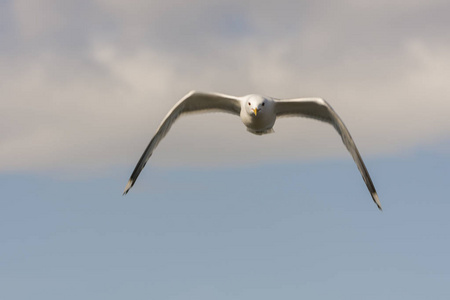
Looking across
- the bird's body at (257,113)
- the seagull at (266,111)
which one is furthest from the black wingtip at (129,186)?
the bird's body at (257,113)

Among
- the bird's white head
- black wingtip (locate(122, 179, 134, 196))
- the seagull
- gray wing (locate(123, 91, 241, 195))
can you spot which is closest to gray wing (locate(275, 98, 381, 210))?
the seagull

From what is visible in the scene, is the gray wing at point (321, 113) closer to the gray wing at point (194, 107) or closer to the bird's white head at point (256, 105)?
the bird's white head at point (256, 105)

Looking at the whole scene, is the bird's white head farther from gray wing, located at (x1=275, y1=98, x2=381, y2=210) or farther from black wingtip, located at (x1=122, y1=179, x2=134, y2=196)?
black wingtip, located at (x1=122, y1=179, x2=134, y2=196)

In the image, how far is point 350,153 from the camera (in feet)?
115

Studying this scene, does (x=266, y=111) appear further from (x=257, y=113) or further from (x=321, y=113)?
(x=321, y=113)

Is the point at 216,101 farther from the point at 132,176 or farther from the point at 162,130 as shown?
the point at 132,176

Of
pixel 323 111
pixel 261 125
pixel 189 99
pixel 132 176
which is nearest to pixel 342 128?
pixel 323 111

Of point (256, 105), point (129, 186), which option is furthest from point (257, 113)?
point (129, 186)

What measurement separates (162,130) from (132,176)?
2.64m

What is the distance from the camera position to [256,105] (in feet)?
106

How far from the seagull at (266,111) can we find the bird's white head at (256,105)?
4 centimetres

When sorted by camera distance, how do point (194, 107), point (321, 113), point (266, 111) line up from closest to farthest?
point (266, 111), point (321, 113), point (194, 107)

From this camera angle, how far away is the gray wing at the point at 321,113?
3419cm

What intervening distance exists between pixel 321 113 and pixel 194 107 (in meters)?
5.16
